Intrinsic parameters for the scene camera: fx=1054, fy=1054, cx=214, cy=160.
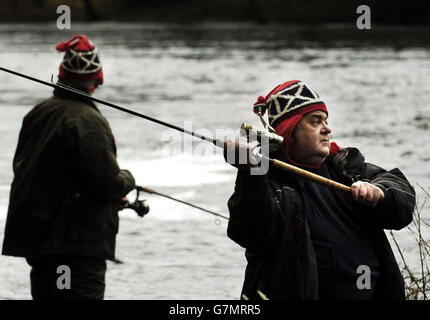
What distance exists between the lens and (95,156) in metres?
5.31

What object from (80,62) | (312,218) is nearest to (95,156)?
(80,62)

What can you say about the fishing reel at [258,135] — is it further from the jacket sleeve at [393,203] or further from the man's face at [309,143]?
the jacket sleeve at [393,203]

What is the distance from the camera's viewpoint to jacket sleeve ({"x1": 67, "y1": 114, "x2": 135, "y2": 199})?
5.29m

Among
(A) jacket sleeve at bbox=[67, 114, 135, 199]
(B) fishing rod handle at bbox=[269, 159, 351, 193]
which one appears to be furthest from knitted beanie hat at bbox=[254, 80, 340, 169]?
(A) jacket sleeve at bbox=[67, 114, 135, 199]

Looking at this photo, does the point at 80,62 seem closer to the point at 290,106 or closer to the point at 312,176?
the point at 290,106

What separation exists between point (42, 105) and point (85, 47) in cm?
40

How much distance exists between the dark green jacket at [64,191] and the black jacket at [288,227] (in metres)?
1.63

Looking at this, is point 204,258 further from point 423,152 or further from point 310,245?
point 423,152

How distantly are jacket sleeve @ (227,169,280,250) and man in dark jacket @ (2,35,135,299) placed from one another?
171 cm

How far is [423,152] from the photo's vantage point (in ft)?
50.6

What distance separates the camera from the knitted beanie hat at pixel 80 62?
221 inches

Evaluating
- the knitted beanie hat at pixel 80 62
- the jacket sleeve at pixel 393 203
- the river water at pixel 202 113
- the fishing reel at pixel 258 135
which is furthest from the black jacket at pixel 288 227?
the knitted beanie hat at pixel 80 62

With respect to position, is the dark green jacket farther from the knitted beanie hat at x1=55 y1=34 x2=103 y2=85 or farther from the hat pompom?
the hat pompom

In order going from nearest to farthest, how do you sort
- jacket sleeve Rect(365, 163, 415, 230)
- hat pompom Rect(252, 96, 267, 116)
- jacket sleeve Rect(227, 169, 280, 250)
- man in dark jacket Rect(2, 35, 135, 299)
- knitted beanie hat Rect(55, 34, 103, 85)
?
1. jacket sleeve Rect(227, 169, 280, 250)
2. jacket sleeve Rect(365, 163, 415, 230)
3. hat pompom Rect(252, 96, 267, 116)
4. man in dark jacket Rect(2, 35, 135, 299)
5. knitted beanie hat Rect(55, 34, 103, 85)
